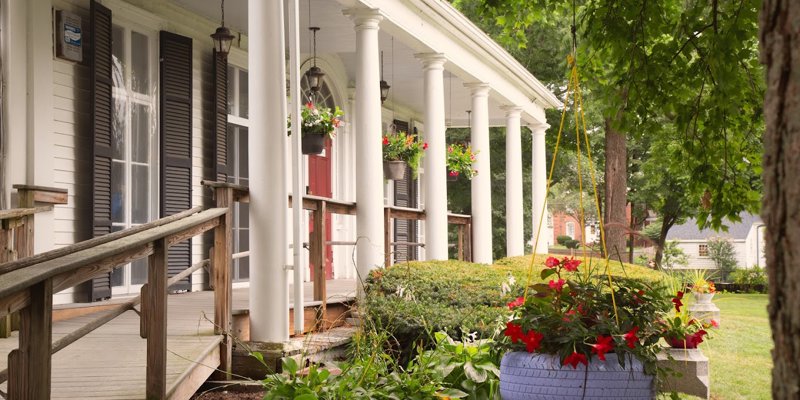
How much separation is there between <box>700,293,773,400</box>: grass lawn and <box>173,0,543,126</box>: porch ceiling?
486cm

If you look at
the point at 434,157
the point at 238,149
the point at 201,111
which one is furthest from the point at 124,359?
the point at 434,157

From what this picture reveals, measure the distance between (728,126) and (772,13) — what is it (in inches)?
163

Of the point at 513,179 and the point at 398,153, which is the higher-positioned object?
the point at 398,153


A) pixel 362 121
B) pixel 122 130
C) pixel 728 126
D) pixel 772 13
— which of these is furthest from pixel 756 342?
pixel 772 13

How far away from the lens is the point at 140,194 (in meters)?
9.59

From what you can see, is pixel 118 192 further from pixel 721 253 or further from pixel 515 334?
pixel 721 253

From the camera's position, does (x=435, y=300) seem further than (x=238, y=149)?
No

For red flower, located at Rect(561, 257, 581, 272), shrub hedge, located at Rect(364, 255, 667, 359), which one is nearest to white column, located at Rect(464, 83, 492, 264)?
shrub hedge, located at Rect(364, 255, 667, 359)

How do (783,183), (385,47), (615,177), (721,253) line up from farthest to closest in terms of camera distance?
(721,253)
(615,177)
(385,47)
(783,183)

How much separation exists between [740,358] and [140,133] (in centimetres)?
757

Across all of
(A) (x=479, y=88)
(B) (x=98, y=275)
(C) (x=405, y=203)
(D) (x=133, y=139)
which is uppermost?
(A) (x=479, y=88)

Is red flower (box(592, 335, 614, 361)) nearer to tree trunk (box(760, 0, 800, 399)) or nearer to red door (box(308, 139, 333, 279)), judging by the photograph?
tree trunk (box(760, 0, 800, 399))

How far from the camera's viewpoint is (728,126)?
5617 millimetres

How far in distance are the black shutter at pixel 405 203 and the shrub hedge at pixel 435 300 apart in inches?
263
